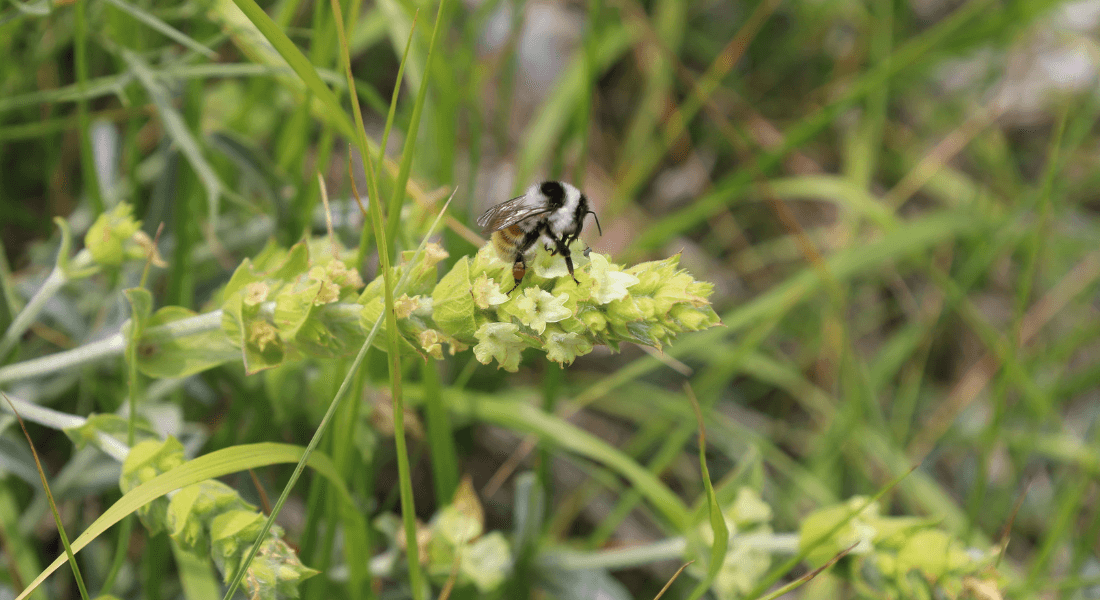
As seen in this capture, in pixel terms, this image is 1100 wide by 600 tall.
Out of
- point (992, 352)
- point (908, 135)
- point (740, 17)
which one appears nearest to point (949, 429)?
point (992, 352)

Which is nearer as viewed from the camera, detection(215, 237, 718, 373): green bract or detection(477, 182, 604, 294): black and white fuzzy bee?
detection(215, 237, 718, 373): green bract

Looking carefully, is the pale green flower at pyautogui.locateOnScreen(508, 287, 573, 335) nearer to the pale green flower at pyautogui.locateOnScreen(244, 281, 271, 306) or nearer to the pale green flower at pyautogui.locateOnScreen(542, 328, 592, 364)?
the pale green flower at pyautogui.locateOnScreen(542, 328, 592, 364)

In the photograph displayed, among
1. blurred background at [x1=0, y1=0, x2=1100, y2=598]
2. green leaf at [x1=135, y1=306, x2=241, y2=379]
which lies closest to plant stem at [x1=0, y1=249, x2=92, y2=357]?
blurred background at [x1=0, y1=0, x2=1100, y2=598]

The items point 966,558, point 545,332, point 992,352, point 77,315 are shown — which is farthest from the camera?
point 992,352

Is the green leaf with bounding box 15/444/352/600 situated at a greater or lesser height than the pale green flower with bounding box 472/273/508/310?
lesser

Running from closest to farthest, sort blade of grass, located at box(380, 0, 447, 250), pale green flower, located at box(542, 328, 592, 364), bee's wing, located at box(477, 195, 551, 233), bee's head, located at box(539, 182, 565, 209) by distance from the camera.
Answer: pale green flower, located at box(542, 328, 592, 364) < blade of grass, located at box(380, 0, 447, 250) < bee's wing, located at box(477, 195, 551, 233) < bee's head, located at box(539, 182, 565, 209)

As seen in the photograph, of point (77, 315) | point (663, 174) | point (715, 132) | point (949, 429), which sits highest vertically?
point (715, 132)

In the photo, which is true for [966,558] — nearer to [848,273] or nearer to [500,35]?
[848,273]
